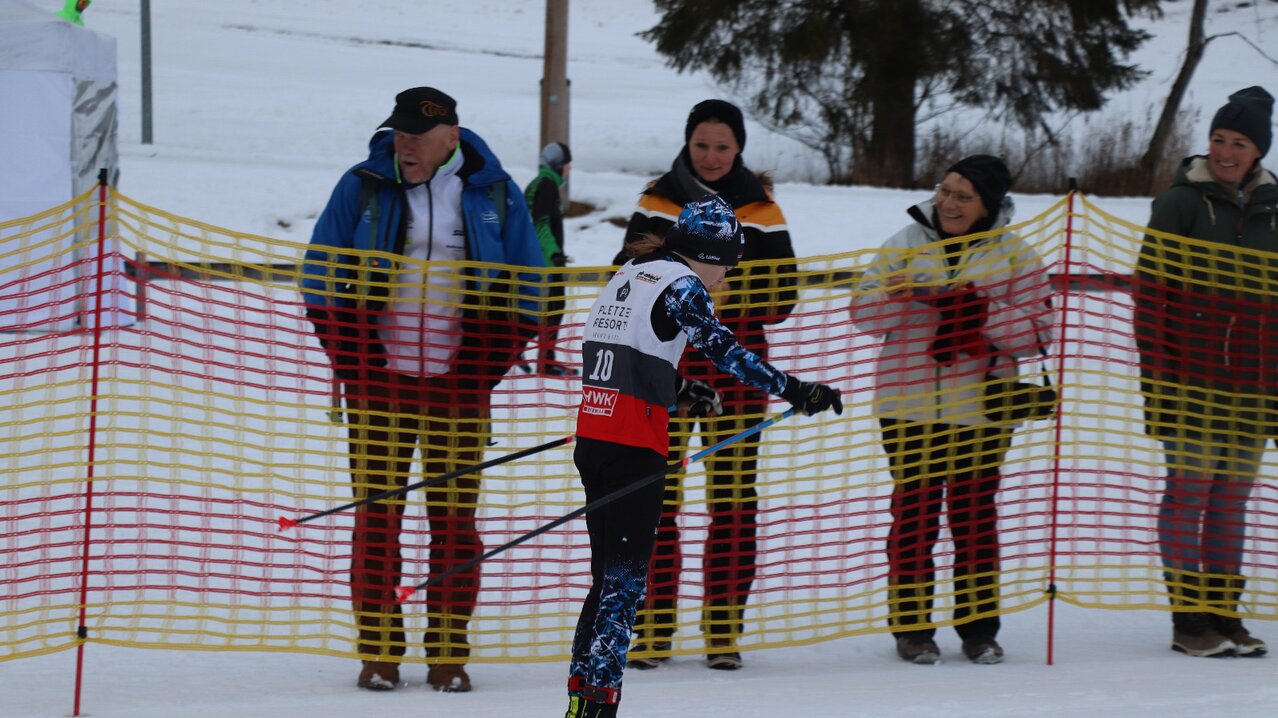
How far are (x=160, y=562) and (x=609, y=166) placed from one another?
49.0 feet

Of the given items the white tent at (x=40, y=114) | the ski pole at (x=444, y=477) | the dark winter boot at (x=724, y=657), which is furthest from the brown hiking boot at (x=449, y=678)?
the white tent at (x=40, y=114)

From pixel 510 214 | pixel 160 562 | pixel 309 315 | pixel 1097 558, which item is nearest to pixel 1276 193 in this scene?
pixel 1097 558

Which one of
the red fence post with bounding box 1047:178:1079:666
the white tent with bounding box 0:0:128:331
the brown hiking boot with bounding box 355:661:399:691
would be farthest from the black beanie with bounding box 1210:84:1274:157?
the white tent with bounding box 0:0:128:331

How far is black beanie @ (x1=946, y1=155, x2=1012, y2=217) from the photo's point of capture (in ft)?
16.1

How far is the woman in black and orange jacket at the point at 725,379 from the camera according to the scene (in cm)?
485

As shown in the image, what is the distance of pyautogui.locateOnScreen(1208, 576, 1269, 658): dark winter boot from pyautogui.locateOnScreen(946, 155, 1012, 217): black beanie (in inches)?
63.6

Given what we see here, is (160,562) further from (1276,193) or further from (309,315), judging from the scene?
(1276,193)

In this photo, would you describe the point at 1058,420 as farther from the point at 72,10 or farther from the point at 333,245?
the point at 72,10

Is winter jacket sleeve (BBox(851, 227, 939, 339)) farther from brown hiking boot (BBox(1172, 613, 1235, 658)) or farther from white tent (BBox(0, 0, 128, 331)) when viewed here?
white tent (BBox(0, 0, 128, 331))

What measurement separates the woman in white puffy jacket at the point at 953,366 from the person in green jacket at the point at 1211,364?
1.85ft

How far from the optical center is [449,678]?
15.2 feet

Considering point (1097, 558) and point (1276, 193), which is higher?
point (1276, 193)

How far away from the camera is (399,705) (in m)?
4.39

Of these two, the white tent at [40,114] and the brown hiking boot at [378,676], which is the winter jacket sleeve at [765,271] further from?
the white tent at [40,114]
